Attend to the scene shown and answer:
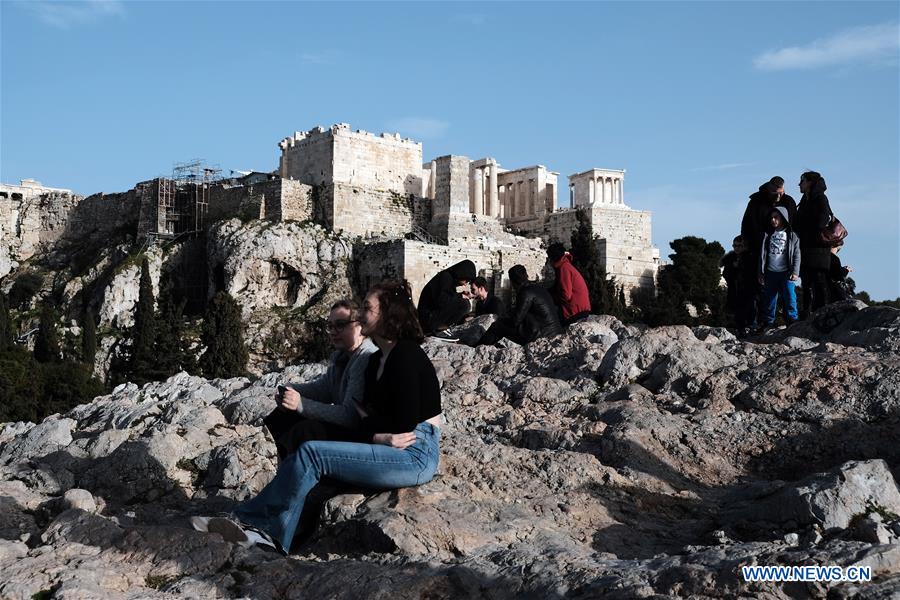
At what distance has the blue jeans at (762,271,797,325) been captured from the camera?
11219mm

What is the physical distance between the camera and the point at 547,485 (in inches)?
261

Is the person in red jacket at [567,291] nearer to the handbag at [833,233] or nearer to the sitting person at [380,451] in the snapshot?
the handbag at [833,233]

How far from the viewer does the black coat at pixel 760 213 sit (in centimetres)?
1123

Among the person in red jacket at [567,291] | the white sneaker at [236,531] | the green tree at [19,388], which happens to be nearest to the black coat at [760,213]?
the person in red jacket at [567,291]

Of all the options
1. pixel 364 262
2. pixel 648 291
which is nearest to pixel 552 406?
pixel 364 262

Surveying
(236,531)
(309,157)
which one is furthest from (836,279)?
(309,157)

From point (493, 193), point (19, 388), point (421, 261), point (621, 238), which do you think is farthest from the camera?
point (493, 193)

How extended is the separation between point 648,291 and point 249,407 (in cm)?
3410

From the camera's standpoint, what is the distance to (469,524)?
5.93 m

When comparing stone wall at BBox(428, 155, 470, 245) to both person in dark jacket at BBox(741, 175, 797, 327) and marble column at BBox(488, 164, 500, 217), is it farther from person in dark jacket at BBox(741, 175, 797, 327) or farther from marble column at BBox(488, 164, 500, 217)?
person in dark jacket at BBox(741, 175, 797, 327)

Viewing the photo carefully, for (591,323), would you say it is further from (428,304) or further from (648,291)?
(648,291)

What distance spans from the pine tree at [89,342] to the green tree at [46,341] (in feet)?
2.48

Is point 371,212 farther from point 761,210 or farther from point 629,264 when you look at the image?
point 761,210

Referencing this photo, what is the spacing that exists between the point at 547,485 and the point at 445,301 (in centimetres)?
601
